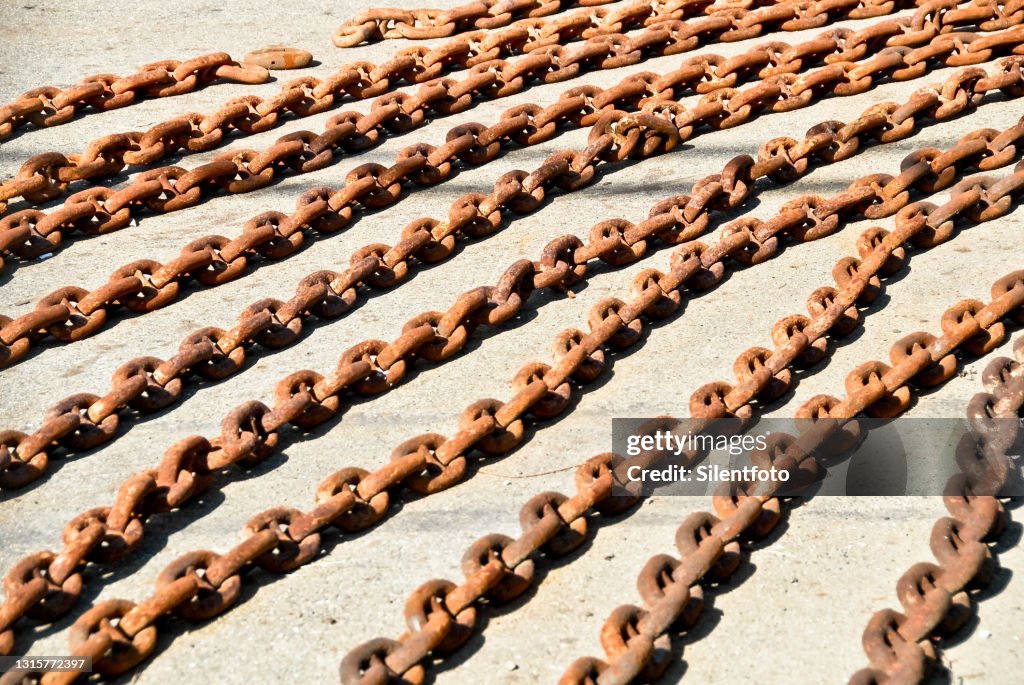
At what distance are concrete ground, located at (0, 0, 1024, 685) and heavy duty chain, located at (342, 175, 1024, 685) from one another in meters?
0.07

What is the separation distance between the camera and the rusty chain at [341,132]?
455cm

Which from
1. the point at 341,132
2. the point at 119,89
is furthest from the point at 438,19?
the point at 119,89

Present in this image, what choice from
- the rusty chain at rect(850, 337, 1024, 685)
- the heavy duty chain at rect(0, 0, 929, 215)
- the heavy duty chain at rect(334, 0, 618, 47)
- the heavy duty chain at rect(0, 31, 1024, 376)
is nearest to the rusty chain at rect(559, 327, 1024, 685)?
the rusty chain at rect(850, 337, 1024, 685)

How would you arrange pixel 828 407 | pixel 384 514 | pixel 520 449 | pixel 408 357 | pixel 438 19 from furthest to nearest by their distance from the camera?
pixel 438 19 → pixel 408 357 → pixel 520 449 → pixel 828 407 → pixel 384 514

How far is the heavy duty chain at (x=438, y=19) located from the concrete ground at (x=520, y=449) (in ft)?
2.08

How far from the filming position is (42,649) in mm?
2986

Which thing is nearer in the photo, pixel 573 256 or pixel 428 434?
pixel 428 434

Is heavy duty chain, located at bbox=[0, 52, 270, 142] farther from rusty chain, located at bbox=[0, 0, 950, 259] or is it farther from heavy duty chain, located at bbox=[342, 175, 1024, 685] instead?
heavy duty chain, located at bbox=[342, 175, 1024, 685]

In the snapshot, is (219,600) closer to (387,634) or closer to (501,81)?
(387,634)

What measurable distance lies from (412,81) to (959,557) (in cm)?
328

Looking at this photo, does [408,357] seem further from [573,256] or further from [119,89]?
→ [119,89]

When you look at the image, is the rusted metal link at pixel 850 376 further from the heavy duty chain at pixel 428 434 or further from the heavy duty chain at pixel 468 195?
the heavy duty chain at pixel 468 195

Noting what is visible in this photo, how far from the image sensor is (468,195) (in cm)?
442

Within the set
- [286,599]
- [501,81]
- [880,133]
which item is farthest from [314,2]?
[286,599]
